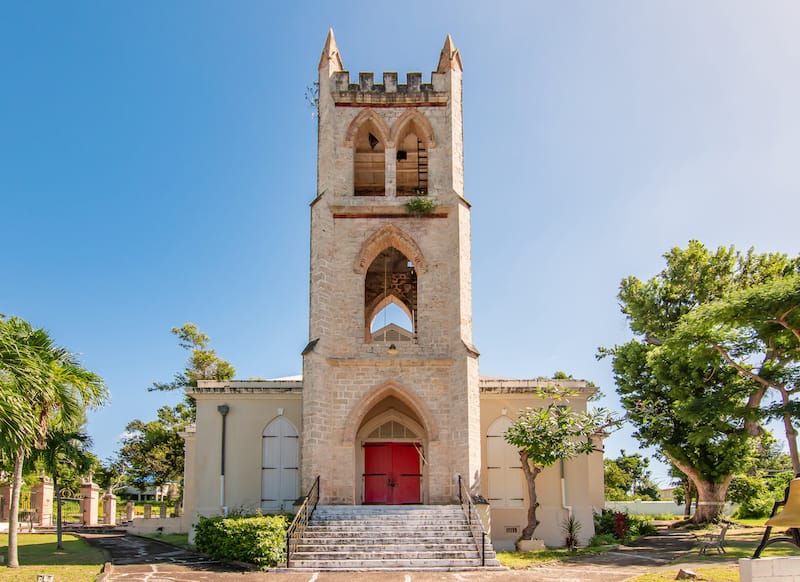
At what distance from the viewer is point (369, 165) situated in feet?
79.7

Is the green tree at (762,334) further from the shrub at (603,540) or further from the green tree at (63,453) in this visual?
the green tree at (63,453)

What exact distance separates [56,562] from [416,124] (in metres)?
15.2

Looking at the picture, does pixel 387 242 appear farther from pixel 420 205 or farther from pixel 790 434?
pixel 790 434

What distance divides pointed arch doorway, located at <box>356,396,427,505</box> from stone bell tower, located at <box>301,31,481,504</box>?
3cm

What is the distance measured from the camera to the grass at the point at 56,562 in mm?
13510

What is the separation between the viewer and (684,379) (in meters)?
26.2

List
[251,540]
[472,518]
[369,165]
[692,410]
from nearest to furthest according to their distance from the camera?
[251,540], [472,518], [692,410], [369,165]

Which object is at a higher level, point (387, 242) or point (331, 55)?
point (331, 55)

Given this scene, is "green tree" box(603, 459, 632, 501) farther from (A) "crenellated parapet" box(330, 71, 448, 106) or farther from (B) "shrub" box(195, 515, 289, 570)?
(B) "shrub" box(195, 515, 289, 570)

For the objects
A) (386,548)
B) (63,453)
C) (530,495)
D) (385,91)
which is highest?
(385,91)

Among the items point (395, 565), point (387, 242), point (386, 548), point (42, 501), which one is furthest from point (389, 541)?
point (42, 501)

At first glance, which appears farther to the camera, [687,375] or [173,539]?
[687,375]

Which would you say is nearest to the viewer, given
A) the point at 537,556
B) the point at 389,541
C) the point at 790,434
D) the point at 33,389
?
the point at 33,389

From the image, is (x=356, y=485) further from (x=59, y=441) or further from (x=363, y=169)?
(x=363, y=169)
